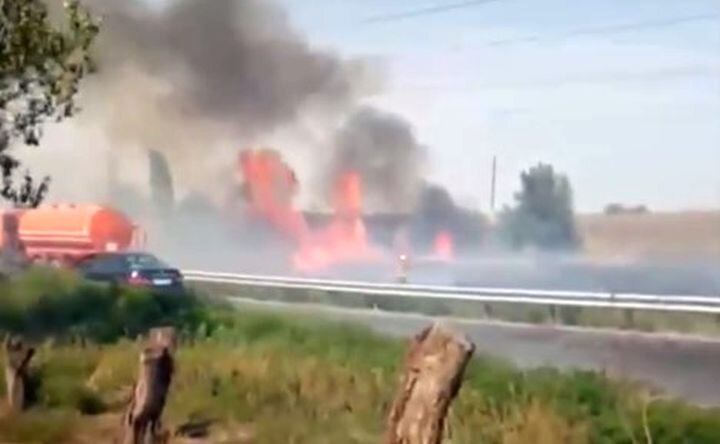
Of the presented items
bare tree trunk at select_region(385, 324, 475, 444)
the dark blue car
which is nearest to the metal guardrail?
the dark blue car

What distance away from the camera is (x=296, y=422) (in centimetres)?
1861

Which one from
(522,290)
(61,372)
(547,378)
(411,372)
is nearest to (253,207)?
(61,372)

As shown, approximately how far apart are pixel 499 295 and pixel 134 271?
8306 millimetres

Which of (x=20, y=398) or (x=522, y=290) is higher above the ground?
(x=522, y=290)

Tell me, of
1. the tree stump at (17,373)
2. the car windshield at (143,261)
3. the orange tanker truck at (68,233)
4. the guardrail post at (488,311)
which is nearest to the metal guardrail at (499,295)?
the guardrail post at (488,311)

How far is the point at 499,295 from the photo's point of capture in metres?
20.9

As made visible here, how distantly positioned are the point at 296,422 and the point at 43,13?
6228 millimetres

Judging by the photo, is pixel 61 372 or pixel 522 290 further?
pixel 61 372

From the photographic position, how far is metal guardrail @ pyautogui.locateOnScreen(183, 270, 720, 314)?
1908 centimetres

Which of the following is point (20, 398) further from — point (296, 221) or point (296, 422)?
point (296, 221)

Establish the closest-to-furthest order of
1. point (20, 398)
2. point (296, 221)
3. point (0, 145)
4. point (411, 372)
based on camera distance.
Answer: point (411, 372), point (20, 398), point (0, 145), point (296, 221)

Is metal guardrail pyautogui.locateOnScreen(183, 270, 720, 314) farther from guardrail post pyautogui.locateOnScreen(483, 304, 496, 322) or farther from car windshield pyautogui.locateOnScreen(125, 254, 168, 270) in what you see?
car windshield pyautogui.locateOnScreen(125, 254, 168, 270)

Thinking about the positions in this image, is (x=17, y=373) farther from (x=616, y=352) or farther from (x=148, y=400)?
(x=616, y=352)

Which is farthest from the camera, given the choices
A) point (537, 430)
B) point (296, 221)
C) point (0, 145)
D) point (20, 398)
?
point (296, 221)
